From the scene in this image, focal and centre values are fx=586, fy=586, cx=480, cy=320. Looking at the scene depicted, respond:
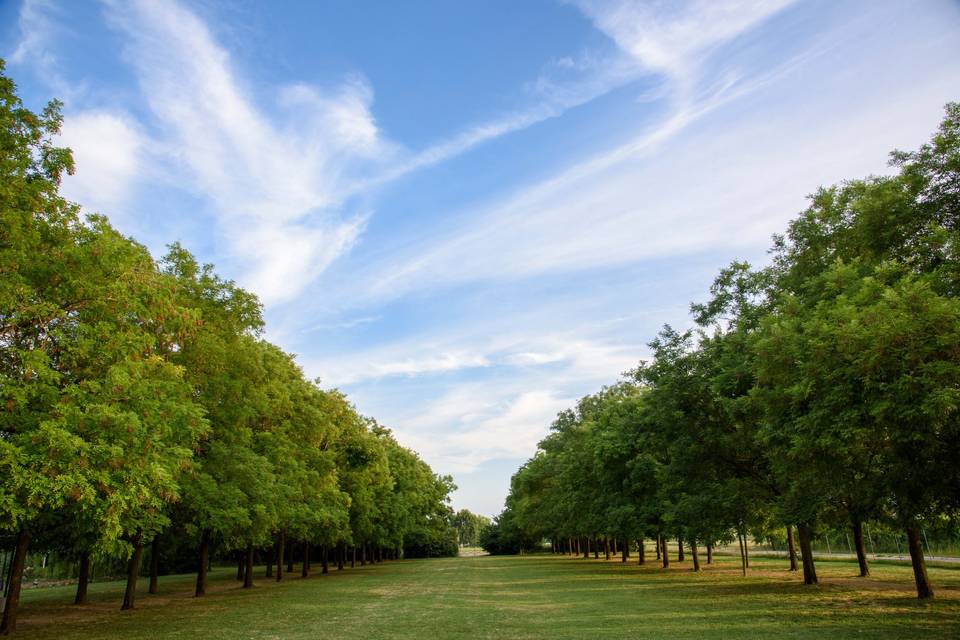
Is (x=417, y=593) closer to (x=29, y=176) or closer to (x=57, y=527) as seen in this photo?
(x=57, y=527)

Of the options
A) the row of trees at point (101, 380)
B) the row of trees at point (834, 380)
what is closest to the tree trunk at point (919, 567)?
the row of trees at point (834, 380)

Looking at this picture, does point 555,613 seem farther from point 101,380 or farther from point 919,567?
point 101,380

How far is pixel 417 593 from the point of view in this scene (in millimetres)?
30375

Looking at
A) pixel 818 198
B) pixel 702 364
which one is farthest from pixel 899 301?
pixel 702 364

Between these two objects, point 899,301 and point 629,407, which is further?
point 629,407

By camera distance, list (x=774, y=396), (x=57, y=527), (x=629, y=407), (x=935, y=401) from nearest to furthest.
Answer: (x=935, y=401)
(x=774, y=396)
(x=57, y=527)
(x=629, y=407)

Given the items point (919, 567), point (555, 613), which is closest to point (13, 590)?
point (555, 613)

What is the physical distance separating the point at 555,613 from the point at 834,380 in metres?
12.3

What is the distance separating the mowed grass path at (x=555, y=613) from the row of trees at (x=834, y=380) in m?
2.59

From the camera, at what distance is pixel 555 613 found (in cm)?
2006

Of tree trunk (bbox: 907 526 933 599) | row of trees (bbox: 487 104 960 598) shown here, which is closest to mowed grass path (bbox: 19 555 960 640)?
tree trunk (bbox: 907 526 933 599)

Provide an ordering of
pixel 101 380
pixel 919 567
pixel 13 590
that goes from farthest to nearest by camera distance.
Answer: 1. pixel 919 567
2. pixel 13 590
3. pixel 101 380

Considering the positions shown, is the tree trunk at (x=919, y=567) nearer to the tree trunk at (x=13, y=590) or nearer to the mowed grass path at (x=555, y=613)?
the mowed grass path at (x=555, y=613)

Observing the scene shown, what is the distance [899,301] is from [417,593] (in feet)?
86.3
